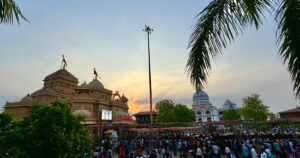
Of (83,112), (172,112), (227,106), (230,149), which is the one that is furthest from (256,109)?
(227,106)

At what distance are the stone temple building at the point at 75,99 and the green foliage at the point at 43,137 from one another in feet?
84.1

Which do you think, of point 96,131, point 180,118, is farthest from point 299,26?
point 180,118

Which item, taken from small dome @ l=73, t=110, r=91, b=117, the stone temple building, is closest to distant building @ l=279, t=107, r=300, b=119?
the stone temple building

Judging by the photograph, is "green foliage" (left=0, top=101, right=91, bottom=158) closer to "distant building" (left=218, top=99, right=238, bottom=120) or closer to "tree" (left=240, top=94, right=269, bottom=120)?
"tree" (left=240, top=94, right=269, bottom=120)

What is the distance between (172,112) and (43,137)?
40.2m

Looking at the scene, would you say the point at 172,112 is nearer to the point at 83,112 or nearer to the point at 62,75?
the point at 83,112

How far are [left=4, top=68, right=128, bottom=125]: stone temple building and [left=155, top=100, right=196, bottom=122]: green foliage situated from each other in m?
11.0

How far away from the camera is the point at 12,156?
3.23 m

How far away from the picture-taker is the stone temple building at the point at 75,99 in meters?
30.6

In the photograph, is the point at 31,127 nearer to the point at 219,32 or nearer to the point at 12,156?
the point at 12,156

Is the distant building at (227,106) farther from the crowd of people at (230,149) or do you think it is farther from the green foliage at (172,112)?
the crowd of people at (230,149)

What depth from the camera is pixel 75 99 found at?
98.4ft

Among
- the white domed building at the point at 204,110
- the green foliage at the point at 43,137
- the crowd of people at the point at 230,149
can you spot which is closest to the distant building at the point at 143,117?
the white domed building at the point at 204,110

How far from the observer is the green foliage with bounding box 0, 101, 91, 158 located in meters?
3.61
